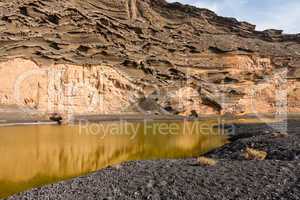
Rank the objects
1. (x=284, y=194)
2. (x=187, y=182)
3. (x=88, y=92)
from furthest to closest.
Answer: (x=88, y=92) < (x=187, y=182) < (x=284, y=194)

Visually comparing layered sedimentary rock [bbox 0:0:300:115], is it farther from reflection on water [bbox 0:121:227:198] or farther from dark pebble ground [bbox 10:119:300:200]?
dark pebble ground [bbox 10:119:300:200]

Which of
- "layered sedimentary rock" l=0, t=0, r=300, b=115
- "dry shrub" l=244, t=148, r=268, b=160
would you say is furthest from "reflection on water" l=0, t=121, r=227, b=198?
"layered sedimentary rock" l=0, t=0, r=300, b=115

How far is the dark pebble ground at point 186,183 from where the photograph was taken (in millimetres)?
12648

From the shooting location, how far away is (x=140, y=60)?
70.1m

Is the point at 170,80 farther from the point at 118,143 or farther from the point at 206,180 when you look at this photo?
the point at 206,180

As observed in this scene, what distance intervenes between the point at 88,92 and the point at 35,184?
47.9m

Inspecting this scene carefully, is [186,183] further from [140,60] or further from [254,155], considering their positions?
[140,60]

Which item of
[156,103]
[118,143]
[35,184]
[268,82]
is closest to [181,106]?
[156,103]

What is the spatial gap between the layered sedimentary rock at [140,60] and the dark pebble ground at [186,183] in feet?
135

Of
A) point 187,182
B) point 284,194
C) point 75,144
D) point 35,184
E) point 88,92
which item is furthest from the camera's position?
point 88,92

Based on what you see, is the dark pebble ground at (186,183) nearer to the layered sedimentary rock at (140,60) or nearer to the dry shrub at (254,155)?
the dry shrub at (254,155)

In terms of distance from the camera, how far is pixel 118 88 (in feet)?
220

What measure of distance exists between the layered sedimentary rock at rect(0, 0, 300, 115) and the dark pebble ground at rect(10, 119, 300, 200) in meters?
41.1

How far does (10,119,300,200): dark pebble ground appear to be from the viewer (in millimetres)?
12648
